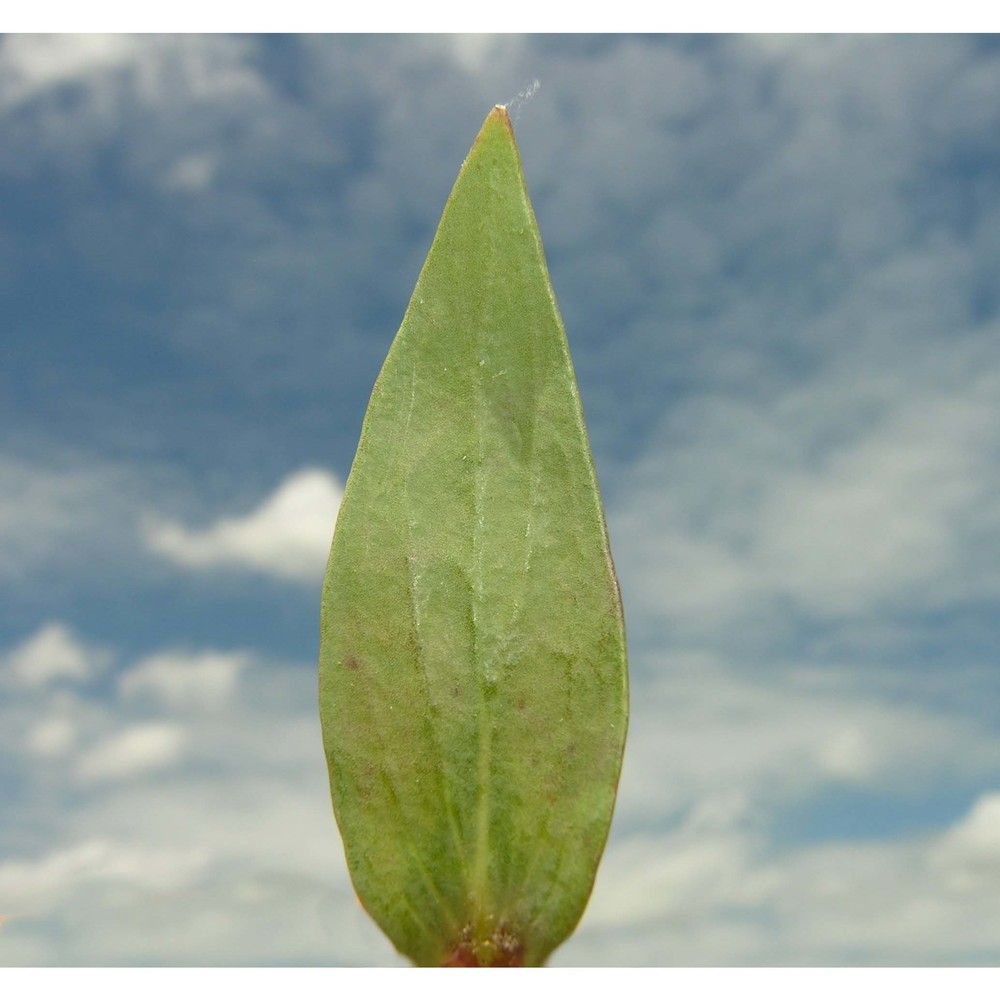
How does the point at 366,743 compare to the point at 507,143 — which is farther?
the point at 507,143

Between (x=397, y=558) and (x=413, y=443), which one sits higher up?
(x=413, y=443)

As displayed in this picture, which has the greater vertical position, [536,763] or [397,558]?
[397,558]

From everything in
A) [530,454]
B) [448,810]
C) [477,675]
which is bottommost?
[448,810]

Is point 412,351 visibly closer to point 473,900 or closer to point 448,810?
point 448,810

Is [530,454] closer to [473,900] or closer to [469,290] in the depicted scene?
[469,290]
